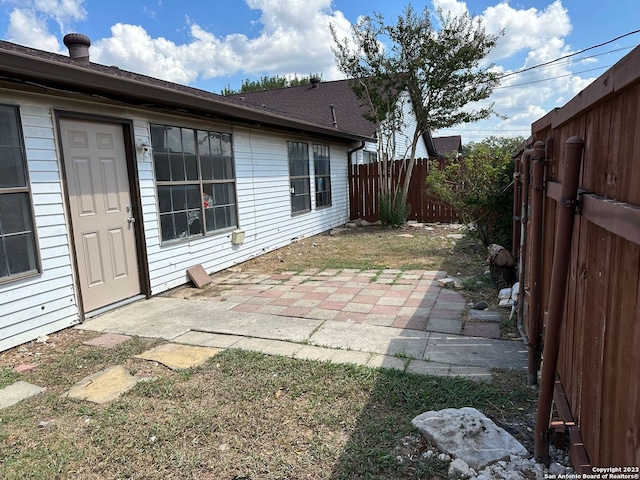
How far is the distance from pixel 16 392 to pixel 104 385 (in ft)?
2.00

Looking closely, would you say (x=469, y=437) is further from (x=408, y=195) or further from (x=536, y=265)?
(x=408, y=195)

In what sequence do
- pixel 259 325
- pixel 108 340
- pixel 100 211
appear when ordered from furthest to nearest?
1. pixel 100 211
2. pixel 259 325
3. pixel 108 340

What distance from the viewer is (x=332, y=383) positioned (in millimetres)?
2789

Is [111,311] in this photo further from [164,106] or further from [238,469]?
[238,469]

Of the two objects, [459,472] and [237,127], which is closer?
[459,472]

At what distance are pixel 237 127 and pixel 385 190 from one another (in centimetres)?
539

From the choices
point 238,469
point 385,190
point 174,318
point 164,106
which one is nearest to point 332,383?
point 238,469

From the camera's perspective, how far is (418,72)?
1024 cm

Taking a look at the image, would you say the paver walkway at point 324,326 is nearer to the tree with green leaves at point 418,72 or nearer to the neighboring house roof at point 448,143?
the tree with green leaves at point 418,72

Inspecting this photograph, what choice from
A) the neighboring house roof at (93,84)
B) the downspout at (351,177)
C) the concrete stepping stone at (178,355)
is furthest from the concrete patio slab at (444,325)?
the downspout at (351,177)

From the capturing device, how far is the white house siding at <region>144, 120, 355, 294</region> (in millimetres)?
5293

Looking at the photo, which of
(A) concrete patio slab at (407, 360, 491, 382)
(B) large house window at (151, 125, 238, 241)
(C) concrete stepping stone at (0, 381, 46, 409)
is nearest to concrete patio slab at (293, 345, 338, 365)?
(A) concrete patio slab at (407, 360, 491, 382)

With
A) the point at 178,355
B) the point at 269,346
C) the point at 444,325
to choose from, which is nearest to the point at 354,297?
the point at 444,325

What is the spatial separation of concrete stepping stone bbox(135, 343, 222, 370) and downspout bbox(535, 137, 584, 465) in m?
2.41
